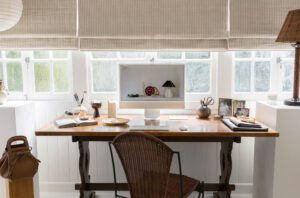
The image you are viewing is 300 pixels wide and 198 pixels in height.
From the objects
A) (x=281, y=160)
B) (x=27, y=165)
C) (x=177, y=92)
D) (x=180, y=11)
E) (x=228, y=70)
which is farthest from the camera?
(x=228, y=70)

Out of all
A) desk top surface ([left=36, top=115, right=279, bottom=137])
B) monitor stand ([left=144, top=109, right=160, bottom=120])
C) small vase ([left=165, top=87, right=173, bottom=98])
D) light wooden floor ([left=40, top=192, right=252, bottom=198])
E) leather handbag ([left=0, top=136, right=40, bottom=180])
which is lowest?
light wooden floor ([left=40, top=192, right=252, bottom=198])

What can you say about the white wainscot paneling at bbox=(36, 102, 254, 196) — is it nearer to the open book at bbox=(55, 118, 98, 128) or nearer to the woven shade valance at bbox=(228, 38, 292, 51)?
the open book at bbox=(55, 118, 98, 128)

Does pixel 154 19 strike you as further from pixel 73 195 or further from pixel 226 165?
pixel 73 195

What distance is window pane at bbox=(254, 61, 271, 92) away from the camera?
275 centimetres

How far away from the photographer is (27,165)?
2.03m

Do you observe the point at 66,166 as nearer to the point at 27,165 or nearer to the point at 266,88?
the point at 27,165

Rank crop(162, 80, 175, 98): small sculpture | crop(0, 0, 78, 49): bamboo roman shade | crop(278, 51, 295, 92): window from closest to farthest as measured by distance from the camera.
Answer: crop(162, 80, 175, 98): small sculpture
crop(0, 0, 78, 49): bamboo roman shade
crop(278, 51, 295, 92): window

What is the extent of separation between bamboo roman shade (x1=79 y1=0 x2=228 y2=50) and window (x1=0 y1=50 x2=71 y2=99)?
423 millimetres

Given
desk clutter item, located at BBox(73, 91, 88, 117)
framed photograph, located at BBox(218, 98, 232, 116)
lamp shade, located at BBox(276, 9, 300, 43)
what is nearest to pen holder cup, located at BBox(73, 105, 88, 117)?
desk clutter item, located at BBox(73, 91, 88, 117)

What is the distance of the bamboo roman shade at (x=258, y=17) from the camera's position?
2477 millimetres

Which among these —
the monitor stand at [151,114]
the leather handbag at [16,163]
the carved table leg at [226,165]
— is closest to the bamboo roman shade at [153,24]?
the monitor stand at [151,114]

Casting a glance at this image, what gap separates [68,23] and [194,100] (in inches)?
52.3

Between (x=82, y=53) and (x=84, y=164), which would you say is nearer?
(x=84, y=164)

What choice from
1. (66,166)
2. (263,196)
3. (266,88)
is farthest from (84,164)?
(266,88)
